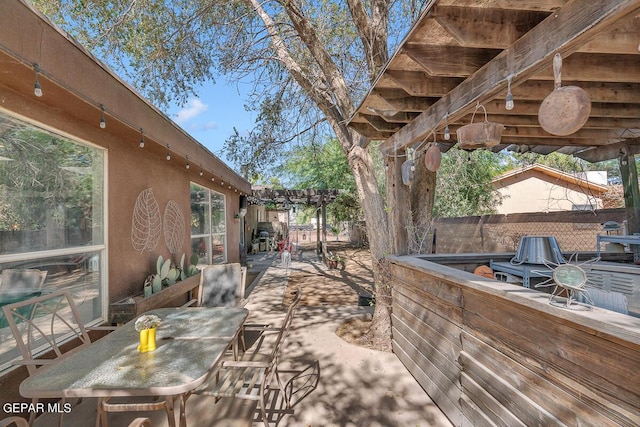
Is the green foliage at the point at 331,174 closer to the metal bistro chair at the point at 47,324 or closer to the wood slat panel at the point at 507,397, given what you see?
the metal bistro chair at the point at 47,324

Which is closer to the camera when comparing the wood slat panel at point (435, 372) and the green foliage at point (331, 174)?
the wood slat panel at point (435, 372)

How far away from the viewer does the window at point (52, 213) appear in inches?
84.7

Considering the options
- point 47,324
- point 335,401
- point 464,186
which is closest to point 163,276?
point 47,324

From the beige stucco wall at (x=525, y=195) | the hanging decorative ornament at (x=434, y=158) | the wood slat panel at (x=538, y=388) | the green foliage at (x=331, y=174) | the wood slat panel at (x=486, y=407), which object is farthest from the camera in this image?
the green foliage at (x=331, y=174)

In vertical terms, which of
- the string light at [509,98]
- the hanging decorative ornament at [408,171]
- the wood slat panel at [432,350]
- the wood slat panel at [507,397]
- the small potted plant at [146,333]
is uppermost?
the string light at [509,98]

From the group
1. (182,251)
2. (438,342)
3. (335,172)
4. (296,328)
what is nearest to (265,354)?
(296,328)

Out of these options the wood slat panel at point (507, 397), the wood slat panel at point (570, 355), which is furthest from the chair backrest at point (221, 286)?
the wood slat panel at point (570, 355)

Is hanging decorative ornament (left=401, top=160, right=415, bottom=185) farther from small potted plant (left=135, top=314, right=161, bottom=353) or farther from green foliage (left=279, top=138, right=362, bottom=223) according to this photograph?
green foliage (left=279, top=138, right=362, bottom=223)

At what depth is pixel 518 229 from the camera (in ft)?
17.9

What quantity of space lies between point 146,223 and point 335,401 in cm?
305

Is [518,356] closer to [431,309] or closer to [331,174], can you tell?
[431,309]

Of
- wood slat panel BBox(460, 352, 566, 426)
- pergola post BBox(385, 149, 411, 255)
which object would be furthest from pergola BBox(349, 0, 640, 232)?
wood slat panel BBox(460, 352, 566, 426)

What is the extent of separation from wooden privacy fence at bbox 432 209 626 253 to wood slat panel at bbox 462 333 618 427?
10.3 ft

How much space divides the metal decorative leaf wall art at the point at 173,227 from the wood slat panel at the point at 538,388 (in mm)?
4101
